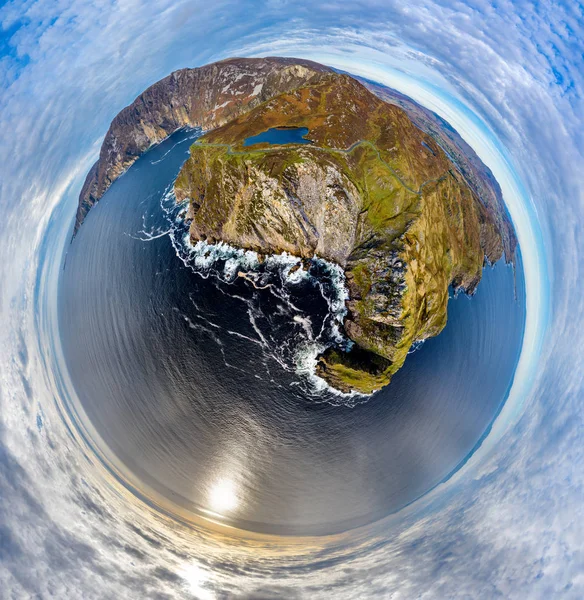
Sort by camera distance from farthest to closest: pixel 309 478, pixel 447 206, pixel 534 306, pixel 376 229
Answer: pixel 534 306 → pixel 447 206 → pixel 376 229 → pixel 309 478

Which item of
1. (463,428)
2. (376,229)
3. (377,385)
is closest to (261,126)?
(376,229)

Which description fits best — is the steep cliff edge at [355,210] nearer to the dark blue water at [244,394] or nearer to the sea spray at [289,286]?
the sea spray at [289,286]

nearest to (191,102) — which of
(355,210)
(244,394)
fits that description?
(355,210)

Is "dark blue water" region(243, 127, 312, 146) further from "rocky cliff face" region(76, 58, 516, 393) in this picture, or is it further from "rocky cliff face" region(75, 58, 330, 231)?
"rocky cliff face" region(75, 58, 330, 231)

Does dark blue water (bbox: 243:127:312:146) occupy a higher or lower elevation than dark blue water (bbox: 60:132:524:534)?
higher

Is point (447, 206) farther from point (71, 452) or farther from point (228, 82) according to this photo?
point (71, 452)

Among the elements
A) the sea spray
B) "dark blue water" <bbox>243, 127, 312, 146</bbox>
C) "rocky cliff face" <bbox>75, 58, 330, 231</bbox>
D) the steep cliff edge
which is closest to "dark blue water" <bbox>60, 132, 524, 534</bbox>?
the sea spray
